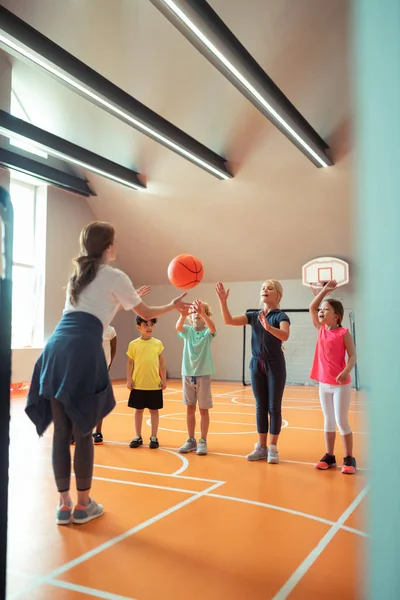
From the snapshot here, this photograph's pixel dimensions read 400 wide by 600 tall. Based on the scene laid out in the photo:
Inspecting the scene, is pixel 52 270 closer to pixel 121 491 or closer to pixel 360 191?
pixel 121 491

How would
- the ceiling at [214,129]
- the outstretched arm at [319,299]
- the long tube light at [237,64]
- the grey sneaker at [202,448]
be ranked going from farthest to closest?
the ceiling at [214,129] < the long tube light at [237,64] < the grey sneaker at [202,448] < the outstretched arm at [319,299]

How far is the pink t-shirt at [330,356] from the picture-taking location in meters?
4.11

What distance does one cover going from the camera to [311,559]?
2.38 meters

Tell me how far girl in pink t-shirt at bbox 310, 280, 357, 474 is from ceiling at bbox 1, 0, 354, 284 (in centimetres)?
421

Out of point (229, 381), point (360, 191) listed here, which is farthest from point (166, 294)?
point (360, 191)

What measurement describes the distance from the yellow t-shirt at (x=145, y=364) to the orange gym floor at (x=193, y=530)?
0.61m

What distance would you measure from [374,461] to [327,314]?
3.70m

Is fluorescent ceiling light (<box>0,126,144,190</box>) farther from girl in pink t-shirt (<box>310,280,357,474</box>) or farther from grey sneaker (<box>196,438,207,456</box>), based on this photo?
girl in pink t-shirt (<box>310,280,357,474</box>)

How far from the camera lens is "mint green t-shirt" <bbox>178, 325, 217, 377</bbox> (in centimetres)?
465

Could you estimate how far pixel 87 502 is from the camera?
9.54 ft

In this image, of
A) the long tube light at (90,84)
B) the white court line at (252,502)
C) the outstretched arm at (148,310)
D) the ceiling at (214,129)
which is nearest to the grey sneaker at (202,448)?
the white court line at (252,502)

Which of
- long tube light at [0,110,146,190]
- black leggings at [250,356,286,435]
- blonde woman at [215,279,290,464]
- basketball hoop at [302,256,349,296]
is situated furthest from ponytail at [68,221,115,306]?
basketball hoop at [302,256,349,296]

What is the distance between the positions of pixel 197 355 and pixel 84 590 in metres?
2.75

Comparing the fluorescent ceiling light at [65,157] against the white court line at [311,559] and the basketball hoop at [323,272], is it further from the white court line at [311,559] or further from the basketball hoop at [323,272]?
the white court line at [311,559]
